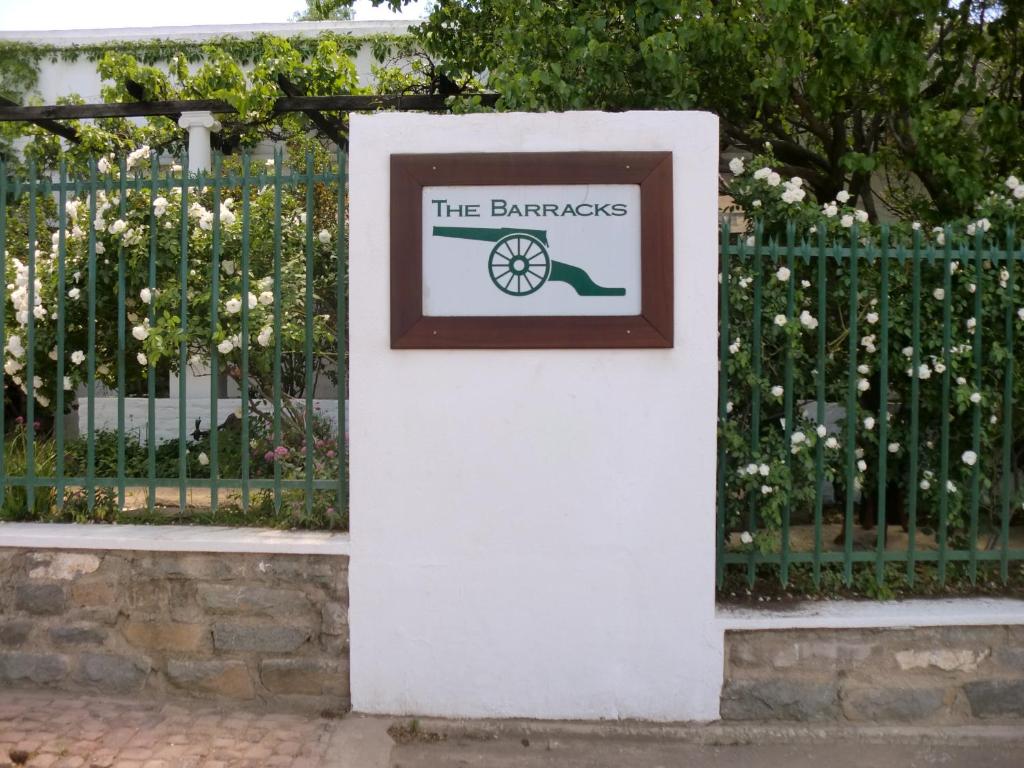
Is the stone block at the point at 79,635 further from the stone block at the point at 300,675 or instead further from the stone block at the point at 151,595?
the stone block at the point at 300,675

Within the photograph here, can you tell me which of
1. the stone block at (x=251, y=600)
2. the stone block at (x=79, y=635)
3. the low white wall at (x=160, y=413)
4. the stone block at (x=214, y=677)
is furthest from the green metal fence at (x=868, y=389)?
the low white wall at (x=160, y=413)

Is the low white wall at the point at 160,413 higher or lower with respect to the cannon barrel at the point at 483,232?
lower

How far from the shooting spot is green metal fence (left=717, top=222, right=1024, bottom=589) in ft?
13.7

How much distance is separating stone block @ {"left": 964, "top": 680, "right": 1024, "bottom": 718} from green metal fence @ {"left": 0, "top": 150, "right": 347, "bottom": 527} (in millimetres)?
2784

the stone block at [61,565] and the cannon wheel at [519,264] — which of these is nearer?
the cannon wheel at [519,264]

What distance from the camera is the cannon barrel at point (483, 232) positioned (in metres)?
4.03

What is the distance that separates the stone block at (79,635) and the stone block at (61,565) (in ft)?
0.72

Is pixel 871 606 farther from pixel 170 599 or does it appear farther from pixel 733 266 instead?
pixel 170 599

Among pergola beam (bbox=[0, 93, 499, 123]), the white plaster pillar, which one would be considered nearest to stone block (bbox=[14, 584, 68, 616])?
pergola beam (bbox=[0, 93, 499, 123])

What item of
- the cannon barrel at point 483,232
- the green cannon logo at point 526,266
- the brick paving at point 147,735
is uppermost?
the cannon barrel at point 483,232

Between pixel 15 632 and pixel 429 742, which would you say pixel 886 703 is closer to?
pixel 429 742

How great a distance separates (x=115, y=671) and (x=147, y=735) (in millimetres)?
430

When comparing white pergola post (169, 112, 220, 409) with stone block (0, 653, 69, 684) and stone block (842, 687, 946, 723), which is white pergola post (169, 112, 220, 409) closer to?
stone block (0, 653, 69, 684)

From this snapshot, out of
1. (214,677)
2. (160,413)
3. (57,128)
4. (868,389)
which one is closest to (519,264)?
(868,389)
